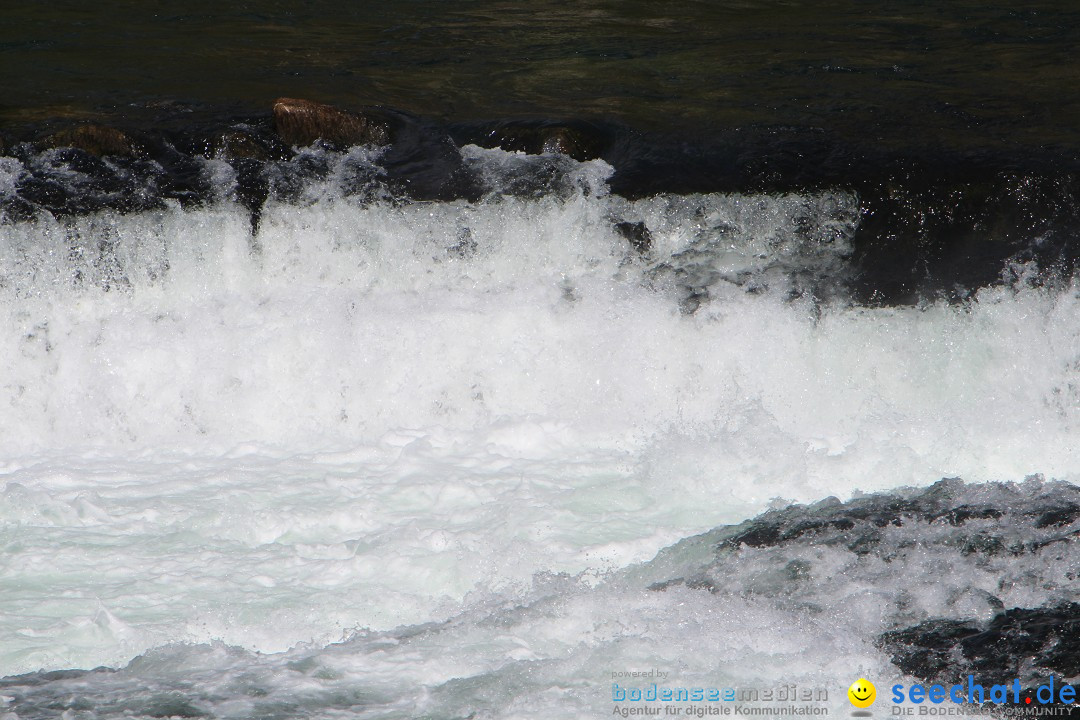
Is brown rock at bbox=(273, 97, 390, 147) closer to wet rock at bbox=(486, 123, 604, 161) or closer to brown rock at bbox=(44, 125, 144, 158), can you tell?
wet rock at bbox=(486, 123, 604, 161)

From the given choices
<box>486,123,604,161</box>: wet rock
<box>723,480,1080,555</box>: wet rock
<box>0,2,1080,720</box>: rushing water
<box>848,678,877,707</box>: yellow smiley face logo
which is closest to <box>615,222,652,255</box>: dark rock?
<box>0,2,1080,720</box>: rushing water

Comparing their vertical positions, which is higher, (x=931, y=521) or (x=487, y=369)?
(x=487, y=369)

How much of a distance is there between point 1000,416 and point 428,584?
11.0ft

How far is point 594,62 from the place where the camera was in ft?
31.6

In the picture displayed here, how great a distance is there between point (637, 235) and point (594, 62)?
3.35 metres

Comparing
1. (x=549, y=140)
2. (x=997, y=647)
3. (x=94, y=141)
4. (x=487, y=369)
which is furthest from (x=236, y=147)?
(x=997, y=647)

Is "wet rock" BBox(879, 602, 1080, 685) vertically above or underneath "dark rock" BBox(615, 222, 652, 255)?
underneath

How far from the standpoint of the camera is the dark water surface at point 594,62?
8.16m

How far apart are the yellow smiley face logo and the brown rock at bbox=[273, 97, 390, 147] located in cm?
504

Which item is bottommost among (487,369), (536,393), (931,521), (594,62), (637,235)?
(931,521)

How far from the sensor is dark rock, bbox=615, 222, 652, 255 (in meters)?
6.79

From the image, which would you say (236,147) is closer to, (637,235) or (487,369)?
(487,369)

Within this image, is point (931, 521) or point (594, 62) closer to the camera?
point (931, 521)

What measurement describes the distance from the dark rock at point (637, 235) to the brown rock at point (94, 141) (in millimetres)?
3190
